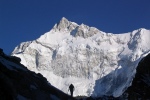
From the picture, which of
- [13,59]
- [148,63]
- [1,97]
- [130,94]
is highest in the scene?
[13,59]

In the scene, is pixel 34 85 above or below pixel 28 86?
above

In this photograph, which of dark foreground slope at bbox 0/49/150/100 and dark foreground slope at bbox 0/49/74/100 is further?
dark foreground slope at bbox 0/49/74/100

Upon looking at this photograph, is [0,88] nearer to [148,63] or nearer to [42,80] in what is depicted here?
[148,63]

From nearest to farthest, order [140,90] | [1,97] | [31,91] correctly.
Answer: [1,97]
[140,90]
[31,91]

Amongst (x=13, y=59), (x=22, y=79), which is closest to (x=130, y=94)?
(x=22, y=79)

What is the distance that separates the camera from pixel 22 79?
56844 millimetres

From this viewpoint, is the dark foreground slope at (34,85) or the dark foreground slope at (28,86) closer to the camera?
the dark foreground slope at (34,85)

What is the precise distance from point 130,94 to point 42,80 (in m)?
25.5

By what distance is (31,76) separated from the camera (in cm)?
6247

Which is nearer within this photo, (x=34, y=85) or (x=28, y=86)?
(x=28, y=86)

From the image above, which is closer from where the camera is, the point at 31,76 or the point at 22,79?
the point at 22,79

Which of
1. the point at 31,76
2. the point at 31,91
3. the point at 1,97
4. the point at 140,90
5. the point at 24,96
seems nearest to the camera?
the point at 1,97

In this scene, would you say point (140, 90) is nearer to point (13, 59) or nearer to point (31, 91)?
point (31, 91)

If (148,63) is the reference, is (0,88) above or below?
below
